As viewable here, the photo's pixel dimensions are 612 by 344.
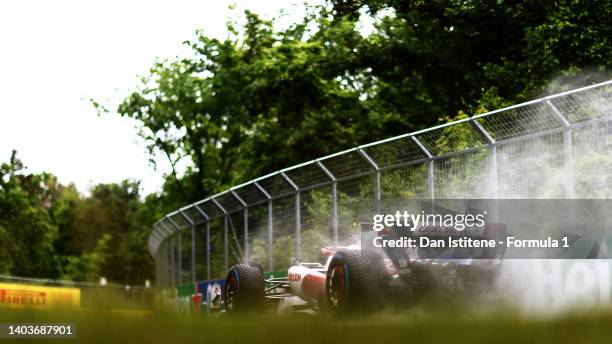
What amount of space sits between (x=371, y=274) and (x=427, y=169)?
755 cm

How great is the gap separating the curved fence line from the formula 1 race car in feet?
12.7

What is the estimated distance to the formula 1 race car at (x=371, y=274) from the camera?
4.24m

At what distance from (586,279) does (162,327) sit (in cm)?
797

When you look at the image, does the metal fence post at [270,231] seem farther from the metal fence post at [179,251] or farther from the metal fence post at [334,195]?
the metal fence post at [179,251]

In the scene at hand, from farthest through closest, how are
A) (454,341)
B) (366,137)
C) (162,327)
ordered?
(366,137) < (162,327) < (454,341)

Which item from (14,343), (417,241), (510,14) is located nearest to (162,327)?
(14,343)

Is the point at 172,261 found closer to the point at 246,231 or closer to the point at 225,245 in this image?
the point at 225,245

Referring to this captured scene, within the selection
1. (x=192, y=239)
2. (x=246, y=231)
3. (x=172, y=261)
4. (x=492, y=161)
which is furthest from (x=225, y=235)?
(x=492, y=161)

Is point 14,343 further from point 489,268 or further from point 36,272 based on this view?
point 36,272

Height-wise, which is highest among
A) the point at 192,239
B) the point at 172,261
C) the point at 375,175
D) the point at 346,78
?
the point at 346,78

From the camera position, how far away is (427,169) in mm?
11914

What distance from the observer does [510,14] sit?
25.1 meters

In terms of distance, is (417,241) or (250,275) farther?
(417,241)

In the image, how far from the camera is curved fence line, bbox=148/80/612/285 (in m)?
10.1
